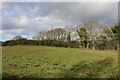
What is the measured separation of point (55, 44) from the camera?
25.3 m

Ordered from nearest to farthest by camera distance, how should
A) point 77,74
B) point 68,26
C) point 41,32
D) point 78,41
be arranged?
1. point 77,74
2. point 78,41
3. point 68,26
4. point 41,32

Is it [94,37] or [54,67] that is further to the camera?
[94,37]

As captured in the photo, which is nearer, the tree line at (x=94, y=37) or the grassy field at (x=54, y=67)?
the grassy field at (x=54, y=67)

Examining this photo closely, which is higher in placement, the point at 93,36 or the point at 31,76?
the point at 93,36

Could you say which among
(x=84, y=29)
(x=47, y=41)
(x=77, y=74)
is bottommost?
(x=77, y=74)

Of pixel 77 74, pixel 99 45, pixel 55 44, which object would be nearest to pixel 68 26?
pixel 99 45

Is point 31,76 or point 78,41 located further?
point 78,41

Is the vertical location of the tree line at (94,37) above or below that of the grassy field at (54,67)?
above

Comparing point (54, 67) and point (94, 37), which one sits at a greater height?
point (94, 37)

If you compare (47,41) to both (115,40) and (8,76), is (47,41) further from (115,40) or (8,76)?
(8,76)

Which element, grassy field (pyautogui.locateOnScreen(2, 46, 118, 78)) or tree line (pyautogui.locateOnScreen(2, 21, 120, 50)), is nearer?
grassy field (pyautogui.locateOnScreen(2, 46, 118, 78))

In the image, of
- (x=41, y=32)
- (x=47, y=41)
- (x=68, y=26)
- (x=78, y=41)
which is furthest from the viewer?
(x=41, y=32)

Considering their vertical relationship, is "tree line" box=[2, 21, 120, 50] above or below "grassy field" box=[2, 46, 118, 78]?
above

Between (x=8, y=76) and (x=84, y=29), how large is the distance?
29.9 meters
